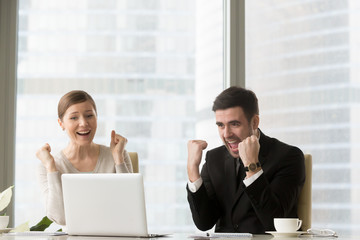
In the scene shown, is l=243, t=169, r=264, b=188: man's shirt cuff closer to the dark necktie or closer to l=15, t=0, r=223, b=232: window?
the dark necktie

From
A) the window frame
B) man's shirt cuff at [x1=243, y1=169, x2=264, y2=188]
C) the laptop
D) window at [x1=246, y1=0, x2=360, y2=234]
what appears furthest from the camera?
the window frame

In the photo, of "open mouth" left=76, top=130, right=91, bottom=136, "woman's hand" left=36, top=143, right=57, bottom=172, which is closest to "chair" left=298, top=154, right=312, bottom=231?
"open mouth" left=76, top=130, right=91, bottom=136

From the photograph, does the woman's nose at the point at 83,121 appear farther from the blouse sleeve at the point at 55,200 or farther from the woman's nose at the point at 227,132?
the woman's nose at the point at 227,132

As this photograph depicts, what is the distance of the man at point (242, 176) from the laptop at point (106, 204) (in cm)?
86

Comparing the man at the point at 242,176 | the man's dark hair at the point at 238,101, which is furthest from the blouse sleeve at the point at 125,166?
the man's dark hair at the point at 238,101

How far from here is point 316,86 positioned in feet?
13.2

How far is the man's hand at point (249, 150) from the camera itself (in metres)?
2.86

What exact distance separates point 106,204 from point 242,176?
1044mm

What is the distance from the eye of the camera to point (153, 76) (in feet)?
13.6

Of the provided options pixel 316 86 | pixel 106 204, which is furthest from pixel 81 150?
pixel 316 86

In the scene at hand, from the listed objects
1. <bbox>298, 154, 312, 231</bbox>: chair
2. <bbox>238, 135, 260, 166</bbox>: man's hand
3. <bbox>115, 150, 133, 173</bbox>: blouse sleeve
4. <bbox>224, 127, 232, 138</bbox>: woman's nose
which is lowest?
<bbox>298, 154, 312, 231</bbox>: chair

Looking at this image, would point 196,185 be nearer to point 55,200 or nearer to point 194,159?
point 194,159

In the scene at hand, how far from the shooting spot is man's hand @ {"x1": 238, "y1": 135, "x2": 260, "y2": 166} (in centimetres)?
286

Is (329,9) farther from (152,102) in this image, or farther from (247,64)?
(152,102)
